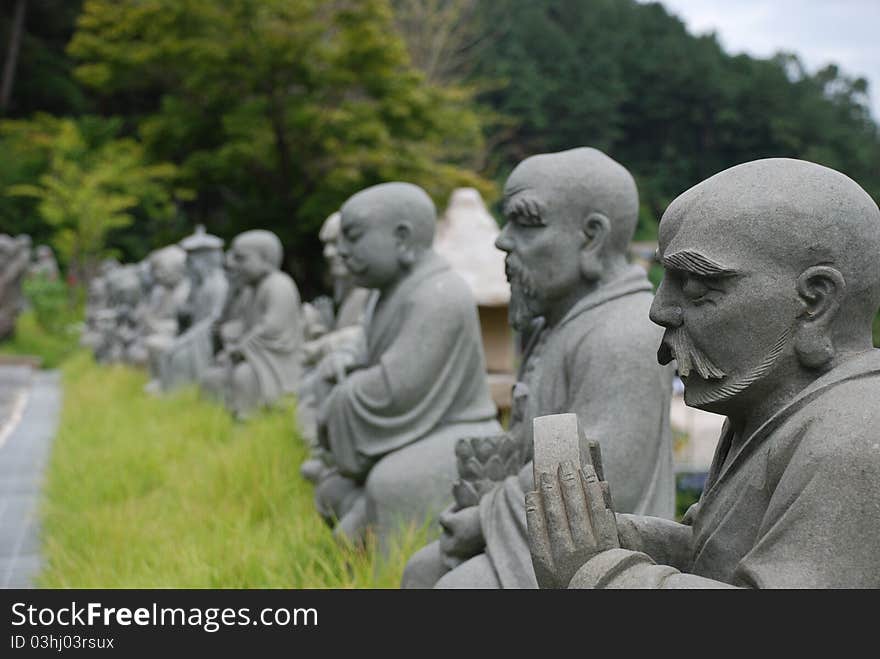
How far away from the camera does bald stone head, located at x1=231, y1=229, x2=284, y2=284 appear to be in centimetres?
830

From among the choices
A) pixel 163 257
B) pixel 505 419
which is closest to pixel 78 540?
pixel 505 419

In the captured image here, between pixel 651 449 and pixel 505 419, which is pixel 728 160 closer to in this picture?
pixel 505 419

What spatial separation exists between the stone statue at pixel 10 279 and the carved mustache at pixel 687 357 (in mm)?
17438

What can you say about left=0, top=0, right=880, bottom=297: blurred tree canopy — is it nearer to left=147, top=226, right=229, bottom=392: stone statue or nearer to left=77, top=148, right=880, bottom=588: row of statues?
left=147, top=226, right=229, bottom=392: stone statue

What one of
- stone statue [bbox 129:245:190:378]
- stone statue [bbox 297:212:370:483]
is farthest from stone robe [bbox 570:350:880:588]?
stone statue [bbox 129:245:190:378]

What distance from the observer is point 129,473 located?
22.6ft

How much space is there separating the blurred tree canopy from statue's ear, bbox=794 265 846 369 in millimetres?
12462

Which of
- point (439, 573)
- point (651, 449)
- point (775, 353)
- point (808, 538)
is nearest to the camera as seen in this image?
point (808, 538)

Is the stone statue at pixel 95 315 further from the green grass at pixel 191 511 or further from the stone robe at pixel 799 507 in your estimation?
the stone robe at pixel 799 507

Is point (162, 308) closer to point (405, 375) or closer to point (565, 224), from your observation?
point (405, 375)

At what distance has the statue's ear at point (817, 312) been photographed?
1558 mm

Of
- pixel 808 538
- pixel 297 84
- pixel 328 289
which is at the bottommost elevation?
pixel 808 538
